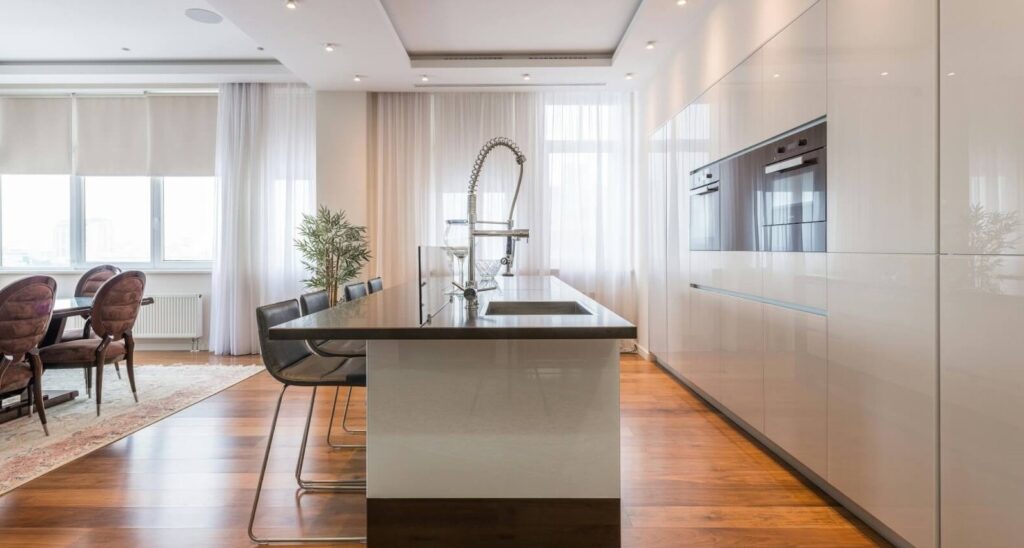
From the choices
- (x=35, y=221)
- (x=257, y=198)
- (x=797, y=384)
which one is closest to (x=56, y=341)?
(x=257, y=198)

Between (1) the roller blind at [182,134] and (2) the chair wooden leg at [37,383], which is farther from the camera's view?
(1) the roller blind at [182,134]

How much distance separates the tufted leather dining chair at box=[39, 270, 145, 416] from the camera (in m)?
3.35

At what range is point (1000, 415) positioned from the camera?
52.4 inches

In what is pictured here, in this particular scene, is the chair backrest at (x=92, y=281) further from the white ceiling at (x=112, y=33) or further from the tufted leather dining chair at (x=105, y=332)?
the white ceiling at (x=112, y=33)

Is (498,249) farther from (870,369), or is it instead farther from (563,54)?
(870,369)

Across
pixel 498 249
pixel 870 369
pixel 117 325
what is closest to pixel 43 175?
pixel 117 325

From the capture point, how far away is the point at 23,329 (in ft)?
9.18

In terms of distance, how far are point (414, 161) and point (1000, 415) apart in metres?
5.06

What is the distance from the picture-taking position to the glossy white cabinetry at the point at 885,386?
1575 mm

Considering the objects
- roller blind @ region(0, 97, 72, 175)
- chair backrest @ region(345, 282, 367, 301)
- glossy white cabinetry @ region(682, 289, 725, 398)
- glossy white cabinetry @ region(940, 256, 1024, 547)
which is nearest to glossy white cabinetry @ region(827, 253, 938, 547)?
glossy white cabinetry @ region(940, 256, 1024, 547)

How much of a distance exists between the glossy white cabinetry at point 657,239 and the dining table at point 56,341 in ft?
13.9

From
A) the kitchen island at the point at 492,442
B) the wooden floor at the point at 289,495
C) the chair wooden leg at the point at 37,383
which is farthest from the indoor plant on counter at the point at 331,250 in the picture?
the kitchen island at the point at 492,442

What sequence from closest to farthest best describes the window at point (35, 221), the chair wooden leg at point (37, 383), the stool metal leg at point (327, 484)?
the stool metal leg at point (327, 484) → the chair wooden leg at point (37, 383) → the window at point (35, 221)

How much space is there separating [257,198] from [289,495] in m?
4.16
